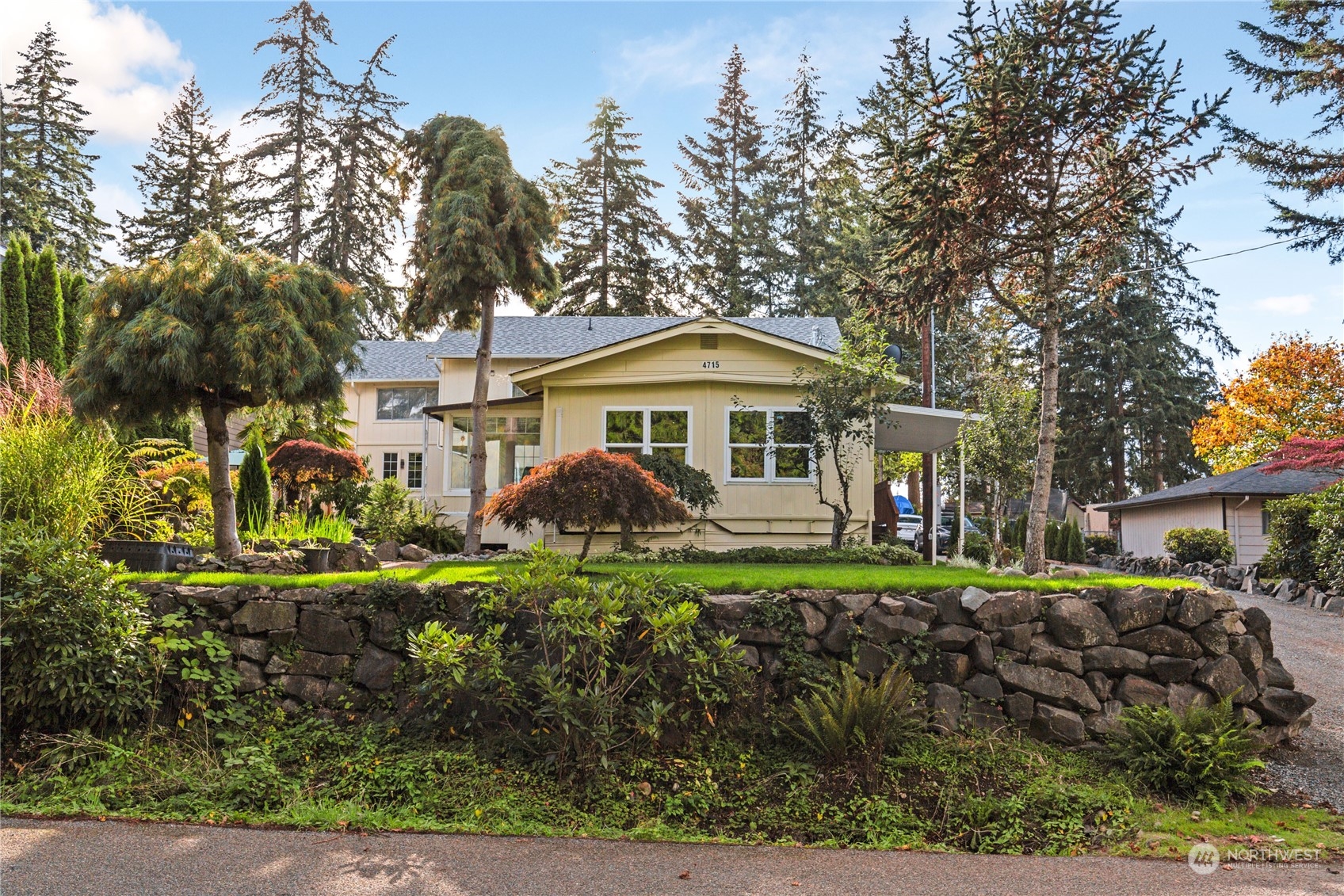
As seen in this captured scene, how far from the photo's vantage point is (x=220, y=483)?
891 cm

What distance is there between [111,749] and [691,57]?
9.09 m

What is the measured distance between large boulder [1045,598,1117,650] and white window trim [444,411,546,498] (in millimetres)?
11978

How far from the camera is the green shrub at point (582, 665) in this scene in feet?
19.2

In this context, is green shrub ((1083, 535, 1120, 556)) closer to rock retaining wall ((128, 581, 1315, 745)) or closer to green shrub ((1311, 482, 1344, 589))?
green shrub ((1311, 482, 1344, 589))

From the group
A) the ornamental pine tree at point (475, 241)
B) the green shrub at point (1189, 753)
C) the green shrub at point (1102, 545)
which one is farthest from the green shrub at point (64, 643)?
the green shrub at point (1102, 545)

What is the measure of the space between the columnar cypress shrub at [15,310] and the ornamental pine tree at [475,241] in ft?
19.1

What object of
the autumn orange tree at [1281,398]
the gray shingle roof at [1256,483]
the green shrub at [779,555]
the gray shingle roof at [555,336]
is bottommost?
the green shrub at [779,555]

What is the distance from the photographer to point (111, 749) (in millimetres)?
5840

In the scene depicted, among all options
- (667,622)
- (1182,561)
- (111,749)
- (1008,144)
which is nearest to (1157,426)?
(1182,561)

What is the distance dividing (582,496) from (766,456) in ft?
21.3

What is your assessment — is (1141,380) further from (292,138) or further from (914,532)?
(292,138)

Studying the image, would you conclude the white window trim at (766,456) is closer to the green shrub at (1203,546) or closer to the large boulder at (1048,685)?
the large boulder at (1048,685)

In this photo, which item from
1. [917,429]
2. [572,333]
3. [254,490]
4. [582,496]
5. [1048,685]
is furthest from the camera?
[572,333]

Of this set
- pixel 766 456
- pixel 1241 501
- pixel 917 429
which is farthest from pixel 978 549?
pixel 1241 501
